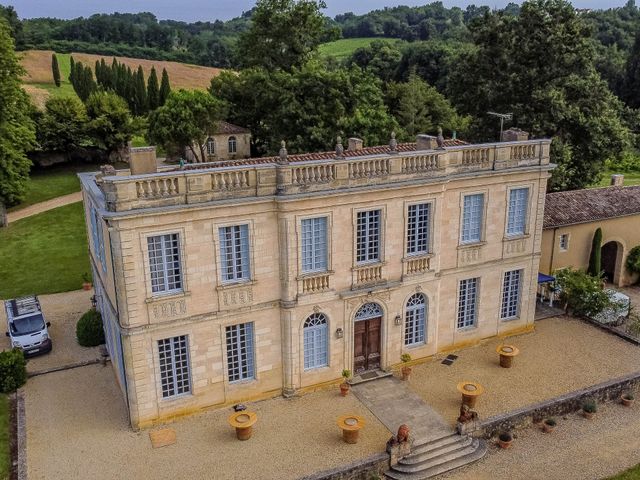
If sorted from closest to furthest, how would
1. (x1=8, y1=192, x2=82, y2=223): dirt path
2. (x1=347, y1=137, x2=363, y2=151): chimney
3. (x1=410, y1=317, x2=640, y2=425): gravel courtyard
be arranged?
(x1=410, y1=317, x2=640, y2=425): gravel courtyard → (x1=347, y1=137, x2=363, y2=151): chimney → (x1=8, y1=192, x2=82, y2=223): dirt path

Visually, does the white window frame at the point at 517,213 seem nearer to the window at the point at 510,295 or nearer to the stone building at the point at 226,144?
the window at the point at 510,295

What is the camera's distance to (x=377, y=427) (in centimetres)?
2270

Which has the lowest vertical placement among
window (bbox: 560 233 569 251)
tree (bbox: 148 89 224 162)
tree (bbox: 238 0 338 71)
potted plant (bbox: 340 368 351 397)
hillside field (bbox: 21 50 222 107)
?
potted plant (bbox: 340 368 351 397)

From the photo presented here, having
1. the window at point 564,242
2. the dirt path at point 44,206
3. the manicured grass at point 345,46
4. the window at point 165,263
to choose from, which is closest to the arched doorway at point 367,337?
the window at point 165,263

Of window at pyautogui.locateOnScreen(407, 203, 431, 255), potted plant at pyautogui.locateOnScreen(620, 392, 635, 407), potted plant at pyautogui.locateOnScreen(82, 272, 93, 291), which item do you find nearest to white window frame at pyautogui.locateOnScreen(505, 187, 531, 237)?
window at pyautogui.locateOnScreen(407, 203, 431, 255)

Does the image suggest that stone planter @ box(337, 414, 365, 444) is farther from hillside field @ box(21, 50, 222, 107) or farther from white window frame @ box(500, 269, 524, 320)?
hillside field @ box(21, 50, 222, 107)

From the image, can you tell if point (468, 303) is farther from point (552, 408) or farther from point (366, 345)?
point (552, 408)

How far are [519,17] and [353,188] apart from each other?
27.4 m

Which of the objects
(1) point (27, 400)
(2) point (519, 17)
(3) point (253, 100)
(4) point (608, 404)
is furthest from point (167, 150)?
(4) point (608, 404)

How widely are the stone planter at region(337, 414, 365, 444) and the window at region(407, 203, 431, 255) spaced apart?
755cm

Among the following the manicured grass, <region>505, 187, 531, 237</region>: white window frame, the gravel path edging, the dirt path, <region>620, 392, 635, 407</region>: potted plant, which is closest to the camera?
the gravel path edging

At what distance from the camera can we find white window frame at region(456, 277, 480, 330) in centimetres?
2800

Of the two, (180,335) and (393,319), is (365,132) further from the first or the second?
(180,335)

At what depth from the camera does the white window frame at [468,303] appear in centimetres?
2800
